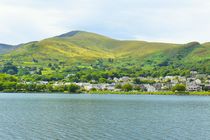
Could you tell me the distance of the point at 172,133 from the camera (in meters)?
57.1

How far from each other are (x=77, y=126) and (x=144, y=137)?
46.1 feet

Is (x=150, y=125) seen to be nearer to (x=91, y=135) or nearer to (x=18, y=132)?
(x=91, y=135)

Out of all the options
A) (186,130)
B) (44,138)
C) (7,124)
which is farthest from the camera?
(7,124)

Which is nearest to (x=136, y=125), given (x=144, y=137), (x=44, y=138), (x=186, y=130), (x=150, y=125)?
(x=150, y=125)

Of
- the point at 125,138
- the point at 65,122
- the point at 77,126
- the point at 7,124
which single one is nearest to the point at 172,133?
the point at 125,138

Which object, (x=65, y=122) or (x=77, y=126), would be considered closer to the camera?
(x=77, y=126)

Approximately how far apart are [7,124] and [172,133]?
26.8 m

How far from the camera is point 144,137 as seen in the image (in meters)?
53.2

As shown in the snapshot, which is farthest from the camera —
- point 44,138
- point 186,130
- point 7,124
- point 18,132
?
point 7,124

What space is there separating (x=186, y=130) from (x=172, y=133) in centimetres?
475

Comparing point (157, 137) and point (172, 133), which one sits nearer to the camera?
point (157, 137)

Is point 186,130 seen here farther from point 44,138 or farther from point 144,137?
point 44,138

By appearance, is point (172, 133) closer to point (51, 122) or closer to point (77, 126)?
point (77, 126)

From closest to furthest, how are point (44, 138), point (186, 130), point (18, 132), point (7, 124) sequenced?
point (44, 138) → point (18, 132) → point (186, 130) → point (7, 124)
